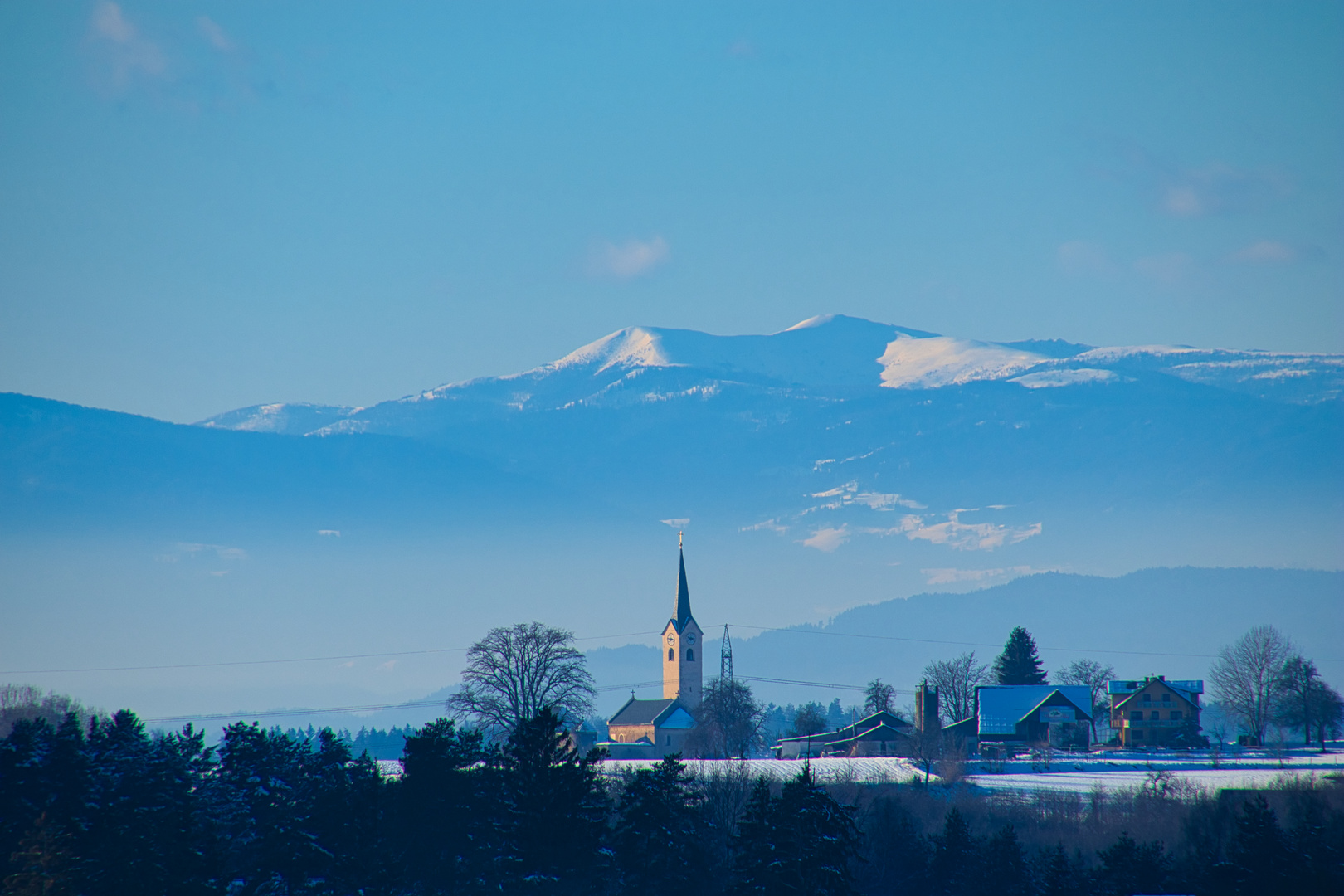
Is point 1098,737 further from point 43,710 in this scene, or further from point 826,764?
point 43,710

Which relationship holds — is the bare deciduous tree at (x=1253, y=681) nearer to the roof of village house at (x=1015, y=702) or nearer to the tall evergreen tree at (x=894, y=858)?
the roof of village house at (x=1015, y=702)

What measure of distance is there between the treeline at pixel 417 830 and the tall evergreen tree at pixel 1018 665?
276 ft

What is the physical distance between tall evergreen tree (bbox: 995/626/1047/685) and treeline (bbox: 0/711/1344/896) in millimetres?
84041

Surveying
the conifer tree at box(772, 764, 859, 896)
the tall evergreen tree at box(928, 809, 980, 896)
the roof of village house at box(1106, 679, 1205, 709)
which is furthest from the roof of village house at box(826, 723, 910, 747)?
the conifer tree at box(772, 764, 859, 896)

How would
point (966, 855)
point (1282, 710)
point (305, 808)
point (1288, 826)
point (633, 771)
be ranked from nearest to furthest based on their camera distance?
point (305, 808) < point (966, 855) < point (1288, 826) < point (633, 771) < point (1282, 710)

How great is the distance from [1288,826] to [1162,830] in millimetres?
7337

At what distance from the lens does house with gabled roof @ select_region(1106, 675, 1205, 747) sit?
146625 mm

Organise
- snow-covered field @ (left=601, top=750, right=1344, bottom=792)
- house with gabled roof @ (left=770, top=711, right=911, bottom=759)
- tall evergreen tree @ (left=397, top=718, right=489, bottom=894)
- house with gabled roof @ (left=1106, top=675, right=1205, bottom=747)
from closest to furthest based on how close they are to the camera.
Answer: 1. tall evergreen tree @ (left=397, top=718, right=489, bottom=894)
2. snow-covered field @ (left=601, top=750, right=1344, bottom=792)
3. house with gabled roof @ (left=1106, top=675, right=1205, bottom=747)
4. house with gabled roof @ (left=770, top=711, right=911, bottom=759)

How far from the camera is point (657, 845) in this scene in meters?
72.2

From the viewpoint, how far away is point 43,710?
18075 centimetres

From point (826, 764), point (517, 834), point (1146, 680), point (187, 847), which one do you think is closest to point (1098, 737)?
point (1146, 680)

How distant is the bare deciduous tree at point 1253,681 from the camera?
167 m

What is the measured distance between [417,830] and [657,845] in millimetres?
11017

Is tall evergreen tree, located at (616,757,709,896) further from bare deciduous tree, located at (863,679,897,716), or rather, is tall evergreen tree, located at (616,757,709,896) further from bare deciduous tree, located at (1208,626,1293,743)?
bare deciduous tree, located at (863,679,897,716)
